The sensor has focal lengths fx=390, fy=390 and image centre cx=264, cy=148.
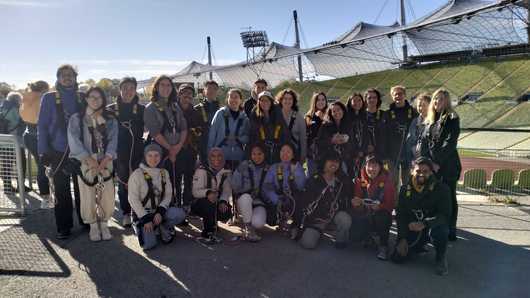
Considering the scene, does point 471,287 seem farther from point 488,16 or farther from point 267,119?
point 488,16

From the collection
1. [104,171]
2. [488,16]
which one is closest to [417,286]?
[104,171]

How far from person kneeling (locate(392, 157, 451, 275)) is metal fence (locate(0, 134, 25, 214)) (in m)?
4.68

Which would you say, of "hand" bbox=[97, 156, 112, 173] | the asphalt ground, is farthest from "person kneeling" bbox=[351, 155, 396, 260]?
"hand" bbox=[97, 156, 112, 173]

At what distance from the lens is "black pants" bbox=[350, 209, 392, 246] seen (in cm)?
402

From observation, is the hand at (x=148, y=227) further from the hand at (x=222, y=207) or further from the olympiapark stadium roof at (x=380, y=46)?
the olympiapark stadium roof at (x=380, y=46)

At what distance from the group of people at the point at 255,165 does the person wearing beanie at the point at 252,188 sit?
1 centimetres

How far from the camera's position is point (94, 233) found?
4363 millimetres

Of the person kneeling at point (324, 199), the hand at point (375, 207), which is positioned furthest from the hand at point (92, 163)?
the hand at point (375, 207)

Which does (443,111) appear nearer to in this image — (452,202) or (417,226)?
(452,202)

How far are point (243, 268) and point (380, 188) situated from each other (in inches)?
65.7

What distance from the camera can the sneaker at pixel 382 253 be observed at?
387 centimetres

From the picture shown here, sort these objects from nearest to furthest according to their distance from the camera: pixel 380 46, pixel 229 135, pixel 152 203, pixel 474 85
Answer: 1. pixel 152 203
2. pixel 229 135
3. pixel 474 85
4. pixel 380 46

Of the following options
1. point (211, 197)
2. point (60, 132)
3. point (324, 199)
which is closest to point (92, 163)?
point (60, 132)

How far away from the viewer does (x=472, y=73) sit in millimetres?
43625
